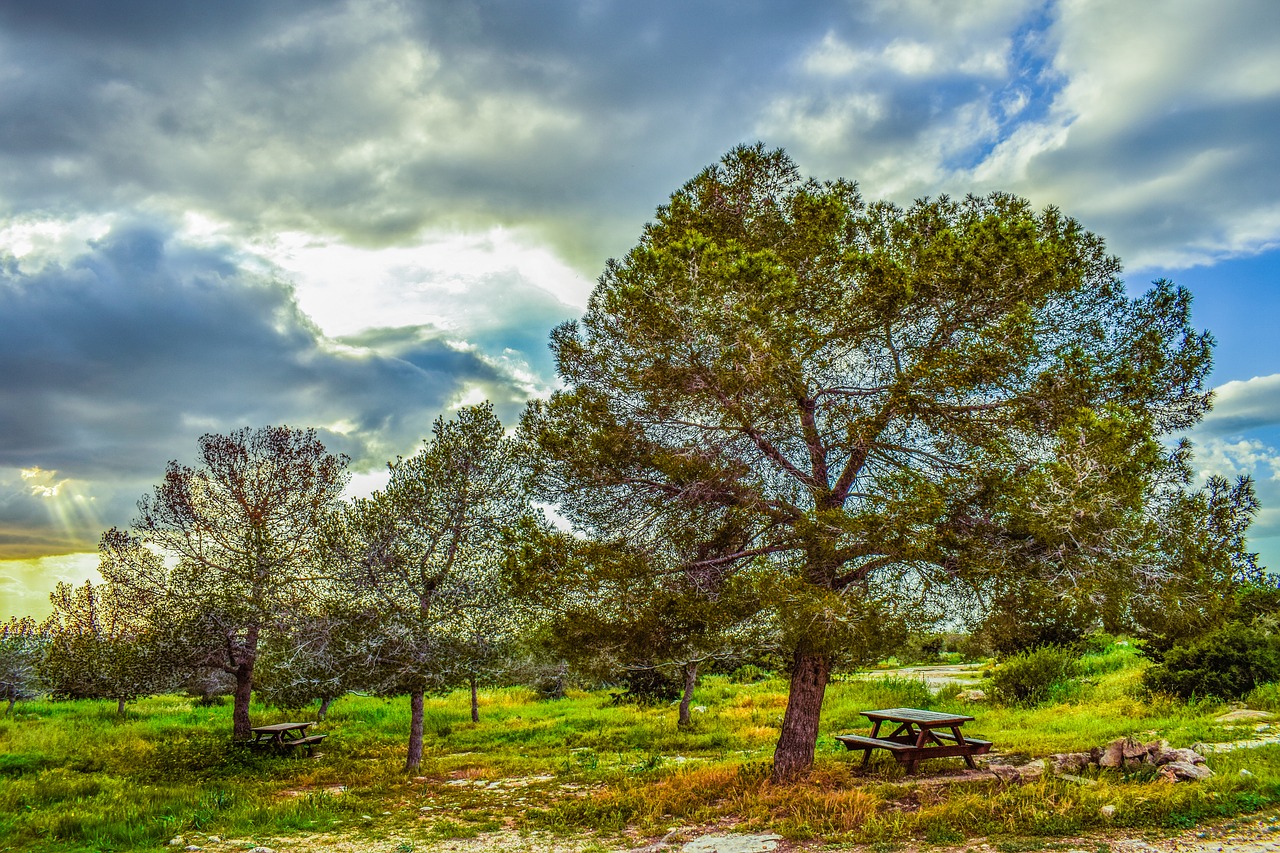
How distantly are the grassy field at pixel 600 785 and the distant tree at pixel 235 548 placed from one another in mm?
3073

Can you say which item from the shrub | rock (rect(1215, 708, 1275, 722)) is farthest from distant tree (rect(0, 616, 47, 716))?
rock (rect(1215, 708, 1275, 722))

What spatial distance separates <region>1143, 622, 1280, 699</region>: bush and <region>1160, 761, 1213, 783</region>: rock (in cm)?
934

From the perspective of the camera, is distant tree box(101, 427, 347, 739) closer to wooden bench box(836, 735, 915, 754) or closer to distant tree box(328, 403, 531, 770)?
distant tree box(328, 403, 531, 770)

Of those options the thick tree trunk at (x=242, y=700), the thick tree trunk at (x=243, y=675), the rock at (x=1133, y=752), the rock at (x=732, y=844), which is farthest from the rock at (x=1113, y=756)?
the thick tree trunk at (x=242, y=700)

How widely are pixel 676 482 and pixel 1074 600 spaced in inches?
226

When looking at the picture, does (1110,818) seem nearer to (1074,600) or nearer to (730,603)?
(1074,600)

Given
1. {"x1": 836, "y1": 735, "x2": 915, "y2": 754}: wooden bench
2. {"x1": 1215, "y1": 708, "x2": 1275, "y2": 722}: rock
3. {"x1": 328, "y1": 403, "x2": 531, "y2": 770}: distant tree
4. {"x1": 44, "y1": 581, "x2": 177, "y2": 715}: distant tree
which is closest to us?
{"x1": 836, "y1": 735, "x2": 915, "y2": 754}: wooden bench

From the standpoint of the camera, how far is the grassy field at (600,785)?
852 centimetres

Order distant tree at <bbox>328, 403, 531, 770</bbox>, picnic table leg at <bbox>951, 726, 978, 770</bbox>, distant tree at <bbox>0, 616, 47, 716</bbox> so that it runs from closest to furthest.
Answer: picnic table leg at <bbox>951, 726, 978, 770</bbox>
distant tree at <bbox>328, 403, 531, 770</bbox>
distant tree at <bbox>0, 616, 47, 716</bbox>

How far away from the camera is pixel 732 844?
330 inches

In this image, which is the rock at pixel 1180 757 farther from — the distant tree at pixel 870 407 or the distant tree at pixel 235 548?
→ the distant tree at pixel 235 548

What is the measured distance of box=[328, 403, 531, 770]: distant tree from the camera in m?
16.0

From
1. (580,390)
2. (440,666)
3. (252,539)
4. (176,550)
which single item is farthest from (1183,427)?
(176,550)

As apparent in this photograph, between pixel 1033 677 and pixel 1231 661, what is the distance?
551 centimetres
